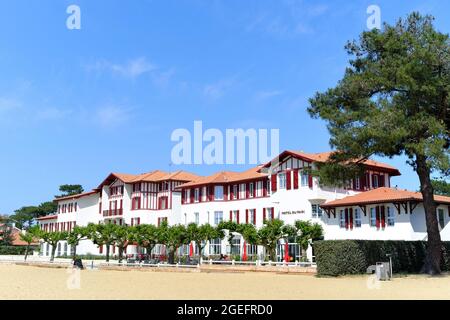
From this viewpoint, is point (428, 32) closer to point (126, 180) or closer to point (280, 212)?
point (280, 212)

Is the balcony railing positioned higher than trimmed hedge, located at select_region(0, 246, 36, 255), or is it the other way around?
the balcony railing

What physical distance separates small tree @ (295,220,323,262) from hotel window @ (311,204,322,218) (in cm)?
171

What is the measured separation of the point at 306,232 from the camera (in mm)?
40125

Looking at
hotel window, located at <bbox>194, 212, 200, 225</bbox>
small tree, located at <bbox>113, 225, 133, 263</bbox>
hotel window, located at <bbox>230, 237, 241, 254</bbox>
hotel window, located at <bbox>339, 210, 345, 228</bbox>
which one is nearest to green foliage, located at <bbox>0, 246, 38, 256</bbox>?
small tree, located at <bbox>113, 225, 133, 263</bbox>

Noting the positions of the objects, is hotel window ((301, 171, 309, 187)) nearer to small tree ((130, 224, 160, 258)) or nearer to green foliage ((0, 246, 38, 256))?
small tree ((130, 224, 160, 258))

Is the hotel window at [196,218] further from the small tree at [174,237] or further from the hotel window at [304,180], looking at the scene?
the hotel window at [304,180]

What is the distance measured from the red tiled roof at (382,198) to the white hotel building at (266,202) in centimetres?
7

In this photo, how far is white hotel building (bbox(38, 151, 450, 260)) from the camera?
3759cm

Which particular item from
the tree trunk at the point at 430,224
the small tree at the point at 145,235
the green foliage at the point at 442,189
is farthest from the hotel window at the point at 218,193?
the green foliage at the point at 442,189

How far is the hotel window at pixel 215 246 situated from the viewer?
166 feet

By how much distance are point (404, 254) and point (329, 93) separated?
1072 centimetres

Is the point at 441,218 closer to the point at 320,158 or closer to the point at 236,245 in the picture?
the point at 320,158

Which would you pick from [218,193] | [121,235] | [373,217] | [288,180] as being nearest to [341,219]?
[373,217]
